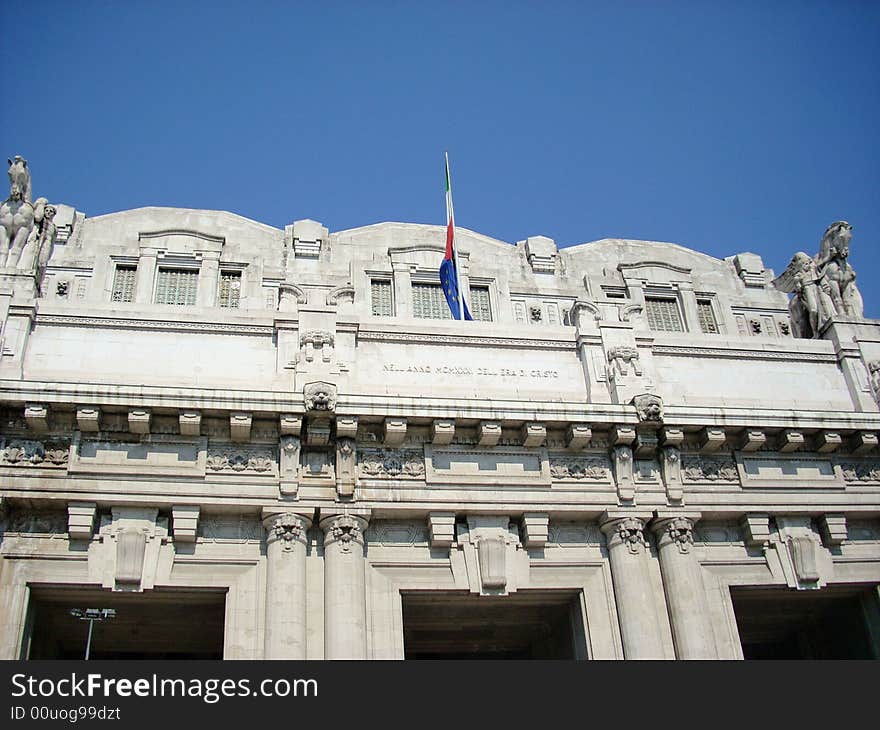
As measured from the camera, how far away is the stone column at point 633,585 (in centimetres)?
1866

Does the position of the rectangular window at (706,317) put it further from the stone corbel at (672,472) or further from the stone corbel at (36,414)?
the stone corbel at (36,414)

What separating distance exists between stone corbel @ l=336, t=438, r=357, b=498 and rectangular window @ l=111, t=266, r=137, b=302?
8486mm

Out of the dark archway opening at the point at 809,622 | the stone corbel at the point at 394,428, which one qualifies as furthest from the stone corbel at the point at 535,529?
the dark archway opening at the point at 809,622

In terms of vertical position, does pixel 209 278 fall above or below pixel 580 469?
above

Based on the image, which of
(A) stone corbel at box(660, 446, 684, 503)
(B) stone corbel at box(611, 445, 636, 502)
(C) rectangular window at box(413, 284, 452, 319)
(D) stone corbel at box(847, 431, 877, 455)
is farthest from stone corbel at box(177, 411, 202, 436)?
(D) stone corbel at box(847, 431, 877, 455)

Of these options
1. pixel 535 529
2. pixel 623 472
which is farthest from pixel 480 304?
pixel 535 529

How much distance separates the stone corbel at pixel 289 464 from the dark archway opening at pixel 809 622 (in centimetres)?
942

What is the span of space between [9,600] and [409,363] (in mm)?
9077

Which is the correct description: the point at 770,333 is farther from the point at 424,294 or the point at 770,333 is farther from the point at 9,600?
the point at 9,600

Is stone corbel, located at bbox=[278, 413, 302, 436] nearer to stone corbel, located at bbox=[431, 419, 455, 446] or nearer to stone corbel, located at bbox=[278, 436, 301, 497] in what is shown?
stone corbel, located at bbox=[278, 436, 301, 497]

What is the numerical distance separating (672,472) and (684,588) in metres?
2.50

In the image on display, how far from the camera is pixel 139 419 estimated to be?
60.4ft

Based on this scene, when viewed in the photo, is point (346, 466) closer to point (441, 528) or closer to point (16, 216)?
point (441, 528)
